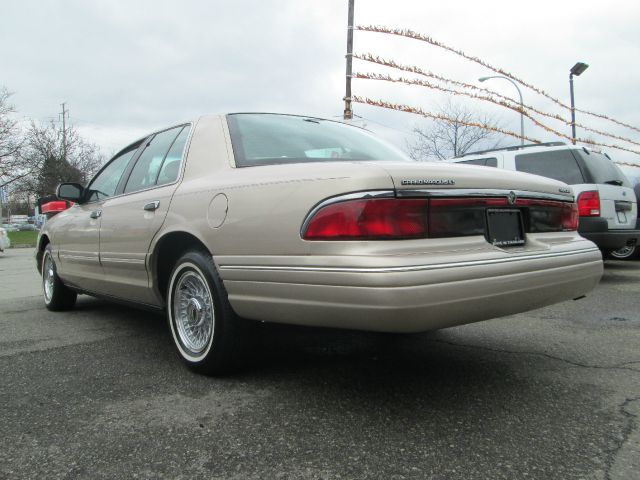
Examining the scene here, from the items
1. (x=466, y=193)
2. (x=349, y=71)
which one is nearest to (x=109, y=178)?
(x=466, y=193)

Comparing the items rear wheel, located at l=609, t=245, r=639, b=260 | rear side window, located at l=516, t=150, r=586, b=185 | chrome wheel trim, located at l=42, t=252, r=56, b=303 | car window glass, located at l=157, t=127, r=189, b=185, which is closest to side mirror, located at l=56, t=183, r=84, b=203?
chrome wheel trim, located at l=42, t=252, r=56, b=303

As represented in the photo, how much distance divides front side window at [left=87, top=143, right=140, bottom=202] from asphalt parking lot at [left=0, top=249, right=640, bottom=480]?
1.16 metres

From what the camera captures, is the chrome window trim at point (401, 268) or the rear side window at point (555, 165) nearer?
the chrome window trim at point (401, 268)

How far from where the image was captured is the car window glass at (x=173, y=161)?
129 inches

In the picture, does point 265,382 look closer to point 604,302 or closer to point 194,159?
point 194,159

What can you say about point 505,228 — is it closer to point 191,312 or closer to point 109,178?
point 191,312

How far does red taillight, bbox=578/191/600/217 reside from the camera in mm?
6199

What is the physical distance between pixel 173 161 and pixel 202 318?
106 centimetres

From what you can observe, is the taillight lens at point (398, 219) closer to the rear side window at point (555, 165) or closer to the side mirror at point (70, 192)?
the side mirror at point (70, 192)

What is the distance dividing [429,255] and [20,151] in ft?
106

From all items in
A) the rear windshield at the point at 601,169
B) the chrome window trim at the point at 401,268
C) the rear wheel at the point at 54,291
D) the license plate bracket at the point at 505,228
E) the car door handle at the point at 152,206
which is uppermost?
the rear windshield at the point at 601,169

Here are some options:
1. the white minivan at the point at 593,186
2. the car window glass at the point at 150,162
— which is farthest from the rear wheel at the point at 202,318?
the white minivan at the point at 593,186

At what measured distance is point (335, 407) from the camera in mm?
2402

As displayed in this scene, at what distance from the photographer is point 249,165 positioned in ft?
9.11
